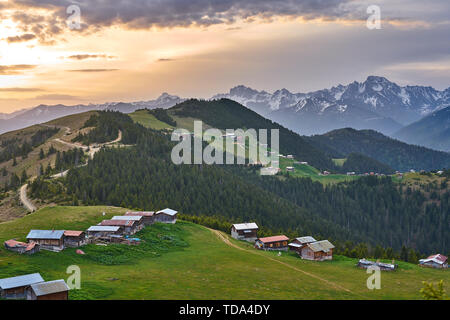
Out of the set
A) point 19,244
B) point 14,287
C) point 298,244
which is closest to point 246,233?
point 298,244

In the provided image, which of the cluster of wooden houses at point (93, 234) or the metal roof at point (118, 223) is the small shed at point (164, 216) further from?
the metal roof at point (118, 223)

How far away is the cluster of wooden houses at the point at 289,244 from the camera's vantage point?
329ft

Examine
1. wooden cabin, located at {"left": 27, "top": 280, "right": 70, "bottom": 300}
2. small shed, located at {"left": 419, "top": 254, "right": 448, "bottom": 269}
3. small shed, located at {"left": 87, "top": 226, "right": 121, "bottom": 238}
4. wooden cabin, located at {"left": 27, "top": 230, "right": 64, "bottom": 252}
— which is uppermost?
wooden cabin, located at {"left": 27, "top": 280, "right": 70, "bottom": 300}

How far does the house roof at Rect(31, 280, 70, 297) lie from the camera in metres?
50.8

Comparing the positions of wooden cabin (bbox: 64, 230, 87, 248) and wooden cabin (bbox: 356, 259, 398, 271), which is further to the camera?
wooden cabin (bbox: 356, 259, 398, 271)

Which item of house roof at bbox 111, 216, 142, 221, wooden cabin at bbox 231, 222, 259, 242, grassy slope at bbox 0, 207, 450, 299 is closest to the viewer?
grassy slope at bbox 0, 207, 450, 299

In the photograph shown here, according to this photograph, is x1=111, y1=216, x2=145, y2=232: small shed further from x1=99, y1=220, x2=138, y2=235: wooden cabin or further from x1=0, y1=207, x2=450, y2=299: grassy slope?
x1=0, y1=207, x2=450, y2=299: grassy slope

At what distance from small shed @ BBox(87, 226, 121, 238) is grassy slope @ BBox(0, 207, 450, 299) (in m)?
4.76

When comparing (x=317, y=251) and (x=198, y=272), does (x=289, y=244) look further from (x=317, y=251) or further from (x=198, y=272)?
(x=198, y=272)

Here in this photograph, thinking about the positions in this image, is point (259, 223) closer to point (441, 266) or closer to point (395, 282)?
point (441, 266)

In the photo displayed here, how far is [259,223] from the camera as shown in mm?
170500

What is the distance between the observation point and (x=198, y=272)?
242 ft

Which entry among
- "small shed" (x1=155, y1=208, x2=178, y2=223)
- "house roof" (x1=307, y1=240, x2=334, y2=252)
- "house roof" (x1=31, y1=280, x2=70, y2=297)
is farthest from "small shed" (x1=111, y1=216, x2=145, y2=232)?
"house roof" (x1=31, y1=280, x2=70, y2=297)

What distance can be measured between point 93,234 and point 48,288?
4127cm
